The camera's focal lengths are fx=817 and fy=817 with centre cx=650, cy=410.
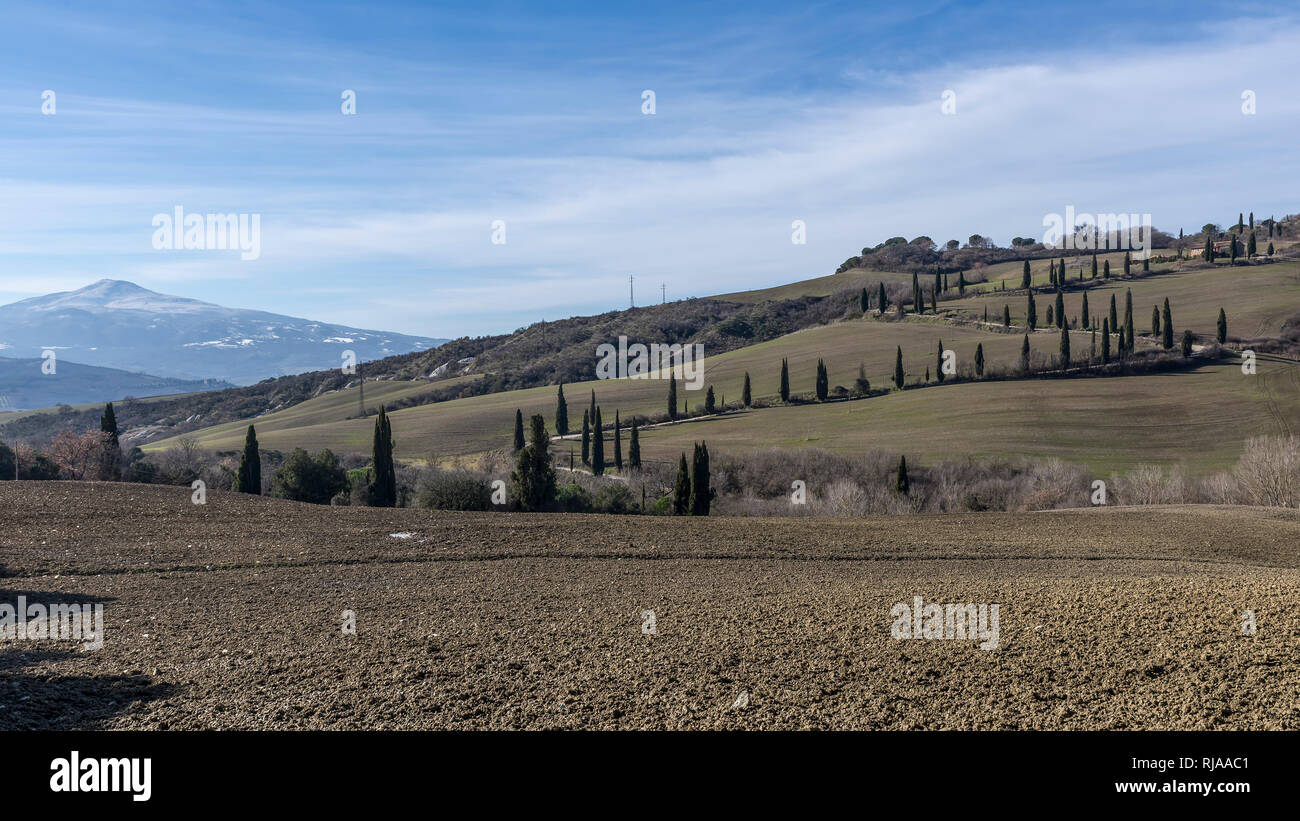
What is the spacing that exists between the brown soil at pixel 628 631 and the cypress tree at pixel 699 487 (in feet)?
63.0

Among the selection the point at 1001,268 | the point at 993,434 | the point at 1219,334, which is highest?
the point at 1001,268

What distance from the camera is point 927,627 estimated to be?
11234mm

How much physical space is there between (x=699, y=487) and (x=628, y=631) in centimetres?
3123

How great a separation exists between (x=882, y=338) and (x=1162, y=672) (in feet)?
355

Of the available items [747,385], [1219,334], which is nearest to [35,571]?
[747,385]

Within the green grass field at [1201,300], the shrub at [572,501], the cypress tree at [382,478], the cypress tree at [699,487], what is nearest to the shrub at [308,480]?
the cypress tree at [382,478]

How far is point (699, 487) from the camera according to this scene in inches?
1693

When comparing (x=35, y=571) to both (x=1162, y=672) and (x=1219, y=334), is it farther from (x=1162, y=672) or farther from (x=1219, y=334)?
(x=1219, y=334)

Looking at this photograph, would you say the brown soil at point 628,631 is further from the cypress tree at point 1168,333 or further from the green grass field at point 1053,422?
the cypress tree at point 1168,333

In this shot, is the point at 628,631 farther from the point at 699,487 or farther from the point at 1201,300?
the point at 1201,300

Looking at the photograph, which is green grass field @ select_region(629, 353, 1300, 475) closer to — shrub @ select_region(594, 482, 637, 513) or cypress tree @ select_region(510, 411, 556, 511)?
shrub @ select_region(594, 482, 637, 513)

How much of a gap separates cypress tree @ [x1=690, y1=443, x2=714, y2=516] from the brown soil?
19.2 m

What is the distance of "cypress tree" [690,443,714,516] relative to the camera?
42.1 metres

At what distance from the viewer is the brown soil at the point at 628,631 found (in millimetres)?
8203
